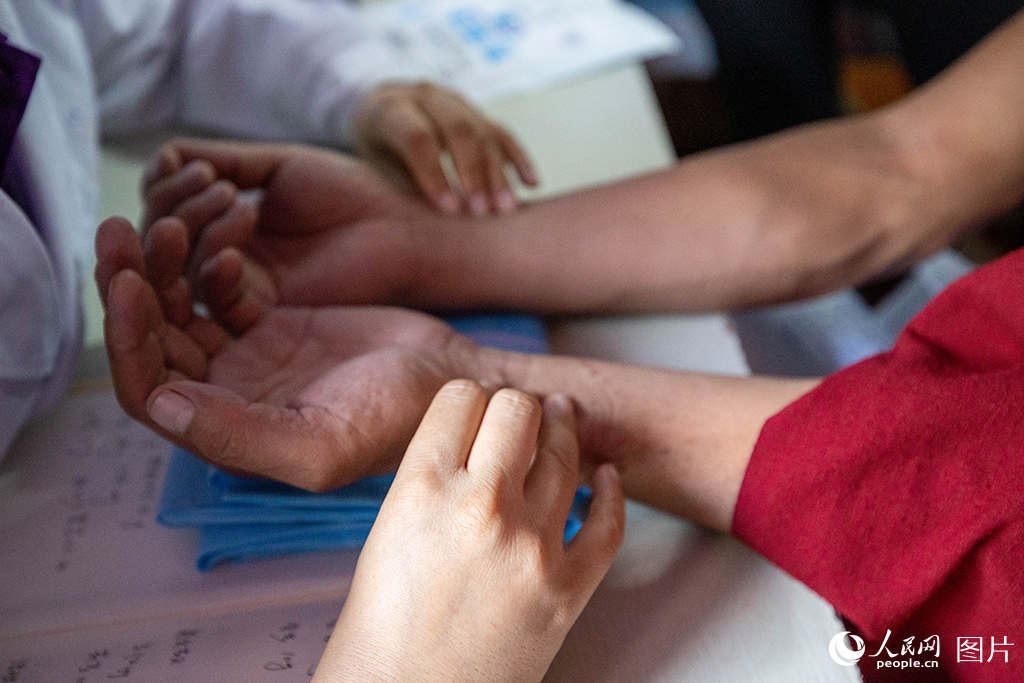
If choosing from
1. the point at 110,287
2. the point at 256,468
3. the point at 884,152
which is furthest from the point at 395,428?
the point at 884,152

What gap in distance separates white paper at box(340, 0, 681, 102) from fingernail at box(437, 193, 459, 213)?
26 centimetres

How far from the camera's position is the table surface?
47 cm

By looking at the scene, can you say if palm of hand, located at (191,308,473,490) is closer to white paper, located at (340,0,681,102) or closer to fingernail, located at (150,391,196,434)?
fingernail, located at (150,391,196,434)

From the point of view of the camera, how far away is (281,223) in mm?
731

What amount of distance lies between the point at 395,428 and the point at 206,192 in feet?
0.93

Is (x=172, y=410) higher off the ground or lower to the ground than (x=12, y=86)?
lower

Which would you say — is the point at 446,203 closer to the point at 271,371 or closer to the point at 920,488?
the point at 271,371

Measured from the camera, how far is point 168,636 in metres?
0.47

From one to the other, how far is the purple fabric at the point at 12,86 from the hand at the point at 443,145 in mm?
347

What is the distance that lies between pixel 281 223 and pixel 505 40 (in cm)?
50

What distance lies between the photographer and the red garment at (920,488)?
45 cm

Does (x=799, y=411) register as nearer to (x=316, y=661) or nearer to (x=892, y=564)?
(x=892, y=564)

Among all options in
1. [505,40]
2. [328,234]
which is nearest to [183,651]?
[328,234]
